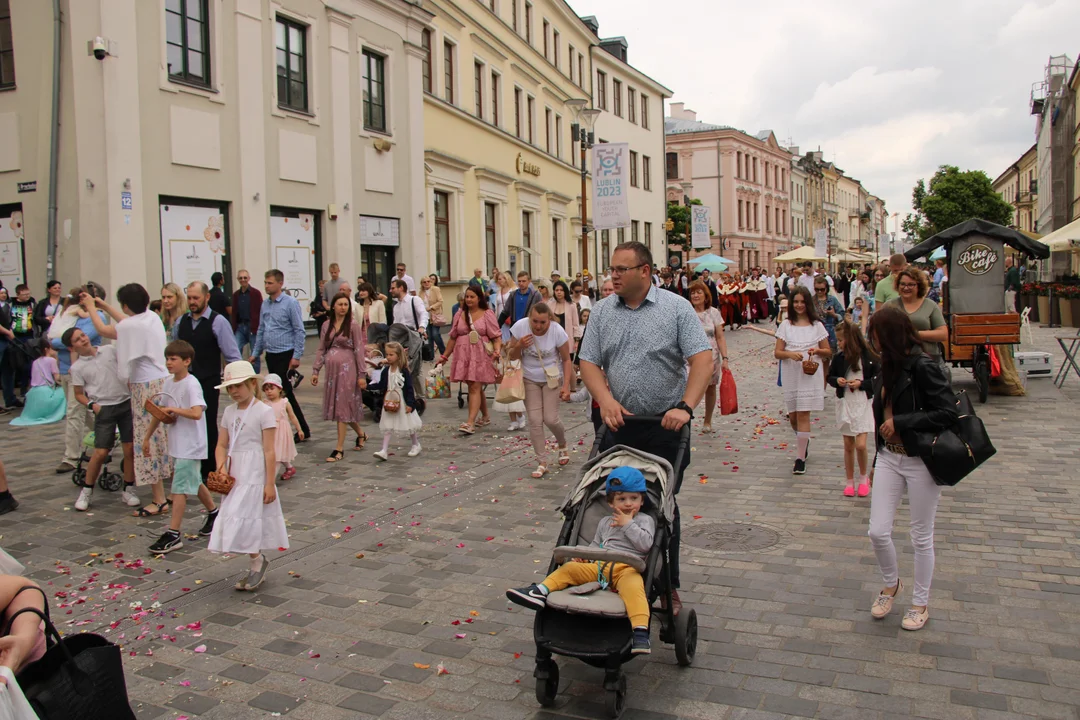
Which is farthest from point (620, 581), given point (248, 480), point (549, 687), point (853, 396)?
point (853, 396)

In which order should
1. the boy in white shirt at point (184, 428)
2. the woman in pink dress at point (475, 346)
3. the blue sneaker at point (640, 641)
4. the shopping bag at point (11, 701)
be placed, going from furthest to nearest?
the woman in pink dress at point (475, 346) < the boy in white shirt at point (184, 428) < the blue sneaker at point (640, 641) < the shopping bag at point (11, 701)

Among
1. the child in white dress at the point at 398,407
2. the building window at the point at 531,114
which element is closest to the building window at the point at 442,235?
the building window at the point at 531,114

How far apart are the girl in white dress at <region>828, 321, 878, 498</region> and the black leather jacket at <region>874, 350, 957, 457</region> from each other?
2777mm

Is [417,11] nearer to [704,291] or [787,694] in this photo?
[704,291]

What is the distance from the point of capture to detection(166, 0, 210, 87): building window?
15383 mm

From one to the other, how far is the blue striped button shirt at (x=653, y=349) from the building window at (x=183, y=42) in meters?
13.6

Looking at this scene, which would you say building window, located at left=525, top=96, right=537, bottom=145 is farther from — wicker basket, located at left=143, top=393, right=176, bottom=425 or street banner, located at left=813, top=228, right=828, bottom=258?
wicker basket, located at left=143, top=393, right=176, bottom=425

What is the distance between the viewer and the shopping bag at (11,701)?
2.54m

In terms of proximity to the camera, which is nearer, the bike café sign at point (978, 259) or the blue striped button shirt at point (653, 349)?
the blue striped button shirt at point (653, 349)

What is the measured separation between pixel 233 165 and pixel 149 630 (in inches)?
526

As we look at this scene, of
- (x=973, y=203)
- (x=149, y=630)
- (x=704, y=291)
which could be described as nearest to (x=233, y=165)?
(x=704, y=291)

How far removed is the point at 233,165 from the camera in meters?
16.8

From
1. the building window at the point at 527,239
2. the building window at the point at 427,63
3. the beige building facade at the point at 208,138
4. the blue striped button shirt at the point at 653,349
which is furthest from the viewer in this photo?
the building window at the point at 527,239

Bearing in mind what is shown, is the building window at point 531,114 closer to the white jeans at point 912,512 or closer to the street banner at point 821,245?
the street banner at point 821,245
